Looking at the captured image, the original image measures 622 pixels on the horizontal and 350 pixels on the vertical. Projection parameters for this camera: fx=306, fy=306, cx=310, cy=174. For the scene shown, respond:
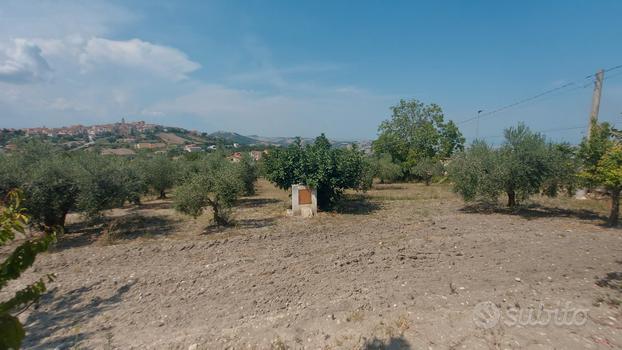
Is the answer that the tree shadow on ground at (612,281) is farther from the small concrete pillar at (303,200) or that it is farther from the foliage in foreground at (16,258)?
the small concrete pillar at (303,200)

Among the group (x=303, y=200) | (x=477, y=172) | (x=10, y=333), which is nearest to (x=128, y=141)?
(x=303, y=200)

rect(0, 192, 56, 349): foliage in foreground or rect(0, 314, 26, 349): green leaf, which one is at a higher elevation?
rect(0, 192, 56, 349): foliage in foreground

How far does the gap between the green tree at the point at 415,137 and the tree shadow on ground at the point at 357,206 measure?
64.7 feet

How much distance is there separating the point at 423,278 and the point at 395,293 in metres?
1.02

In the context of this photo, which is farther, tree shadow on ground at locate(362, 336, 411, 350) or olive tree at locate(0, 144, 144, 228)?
olive tree at locate(0, 144, 144, 228)

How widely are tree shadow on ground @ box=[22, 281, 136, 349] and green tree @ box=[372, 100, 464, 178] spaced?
34.5 metres

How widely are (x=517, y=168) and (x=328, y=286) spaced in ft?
A: 35.6

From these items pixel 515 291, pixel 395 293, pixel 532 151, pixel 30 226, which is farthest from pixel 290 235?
pixel 532 151

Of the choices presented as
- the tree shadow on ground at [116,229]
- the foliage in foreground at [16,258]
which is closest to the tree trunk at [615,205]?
the foliage in foreground at [16,258]

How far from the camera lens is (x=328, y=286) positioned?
6.55 m

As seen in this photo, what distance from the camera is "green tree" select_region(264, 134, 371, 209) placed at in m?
14.9

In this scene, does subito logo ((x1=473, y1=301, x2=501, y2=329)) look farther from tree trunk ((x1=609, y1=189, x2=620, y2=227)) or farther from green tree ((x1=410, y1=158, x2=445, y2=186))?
green tree ((x1=410, y1=158, x2=445, y2=186))

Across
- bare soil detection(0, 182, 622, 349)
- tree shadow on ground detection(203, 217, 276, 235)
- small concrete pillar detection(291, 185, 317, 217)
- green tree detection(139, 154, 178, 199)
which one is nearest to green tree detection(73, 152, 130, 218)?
bare soil detection(0, 182, 622, 349)

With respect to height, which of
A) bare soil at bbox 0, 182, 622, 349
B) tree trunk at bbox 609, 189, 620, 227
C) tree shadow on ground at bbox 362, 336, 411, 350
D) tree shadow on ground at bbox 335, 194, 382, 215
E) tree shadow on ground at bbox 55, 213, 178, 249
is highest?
tree trunk at bbox 609, 189, 620, 227
